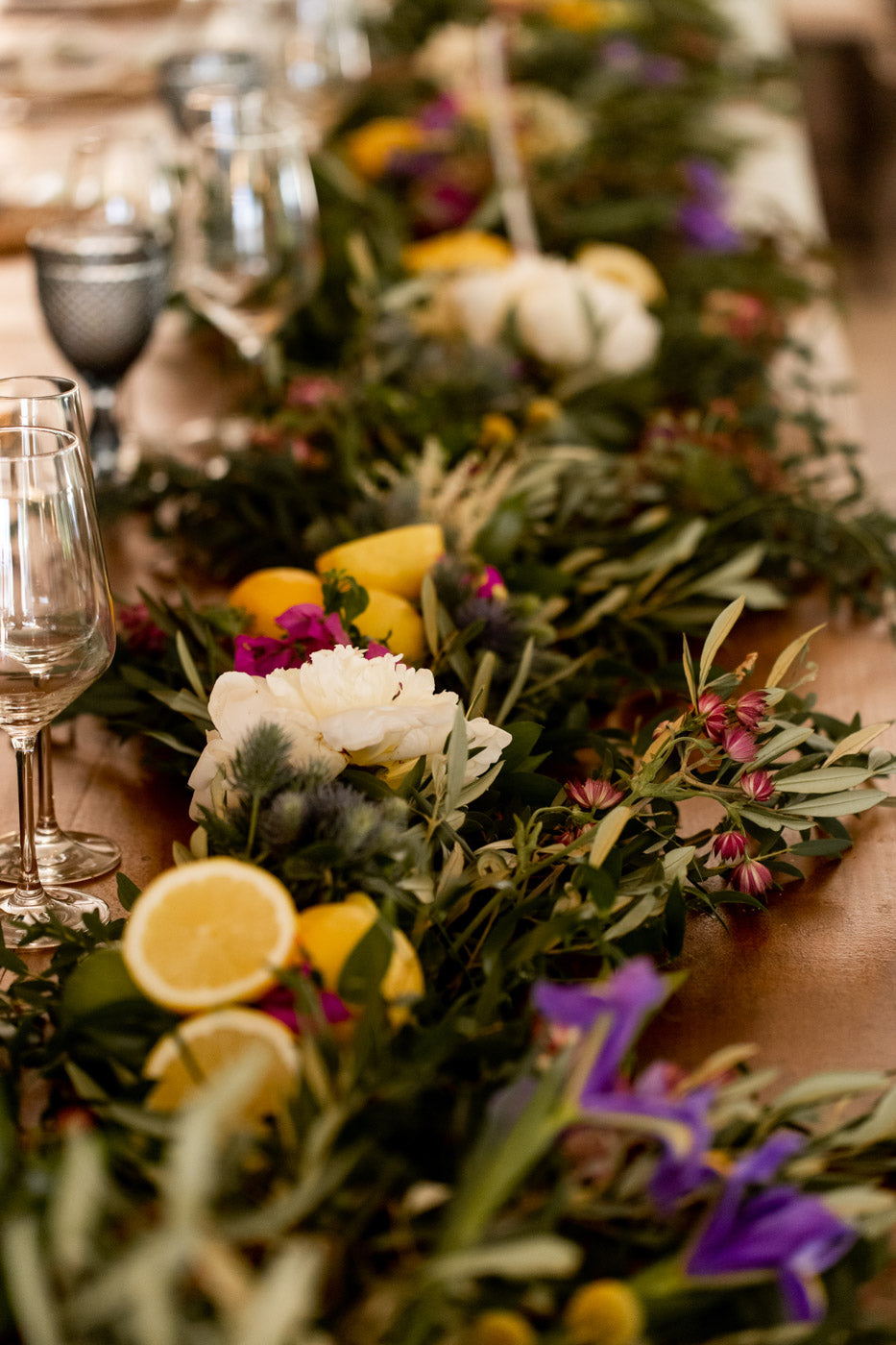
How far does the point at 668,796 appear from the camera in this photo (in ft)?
2.31

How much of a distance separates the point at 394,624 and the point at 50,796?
0.23 metres

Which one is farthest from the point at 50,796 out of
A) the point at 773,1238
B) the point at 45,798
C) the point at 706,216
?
the point at 706,216

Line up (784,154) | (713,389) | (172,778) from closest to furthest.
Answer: (172,778) < (713,389) < (784,154)

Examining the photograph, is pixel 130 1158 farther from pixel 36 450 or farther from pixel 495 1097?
pixel 36 450

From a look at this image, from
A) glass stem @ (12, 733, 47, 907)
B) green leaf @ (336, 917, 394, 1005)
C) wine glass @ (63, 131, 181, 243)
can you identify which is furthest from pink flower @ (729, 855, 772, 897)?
wine glass @ (63, 131, 181, 243)

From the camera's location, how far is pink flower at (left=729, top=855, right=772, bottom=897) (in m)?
0.73

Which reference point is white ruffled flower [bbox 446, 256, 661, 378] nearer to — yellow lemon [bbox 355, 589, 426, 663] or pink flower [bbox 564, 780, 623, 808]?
yellow lemon [bbox 355, 589, 426, 663]

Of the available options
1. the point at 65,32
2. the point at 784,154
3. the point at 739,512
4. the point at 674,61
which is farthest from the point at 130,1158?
the point at 65,32

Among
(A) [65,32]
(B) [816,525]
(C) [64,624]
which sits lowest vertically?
(B) [816,525]

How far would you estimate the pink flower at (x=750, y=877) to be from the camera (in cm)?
73

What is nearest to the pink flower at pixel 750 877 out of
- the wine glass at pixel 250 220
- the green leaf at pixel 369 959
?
the green leaf at pixel 369 959

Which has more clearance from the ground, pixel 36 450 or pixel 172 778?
pixel 36 450

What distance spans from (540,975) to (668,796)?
0.42 ft

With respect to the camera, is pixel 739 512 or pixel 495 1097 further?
pixel 739 512
